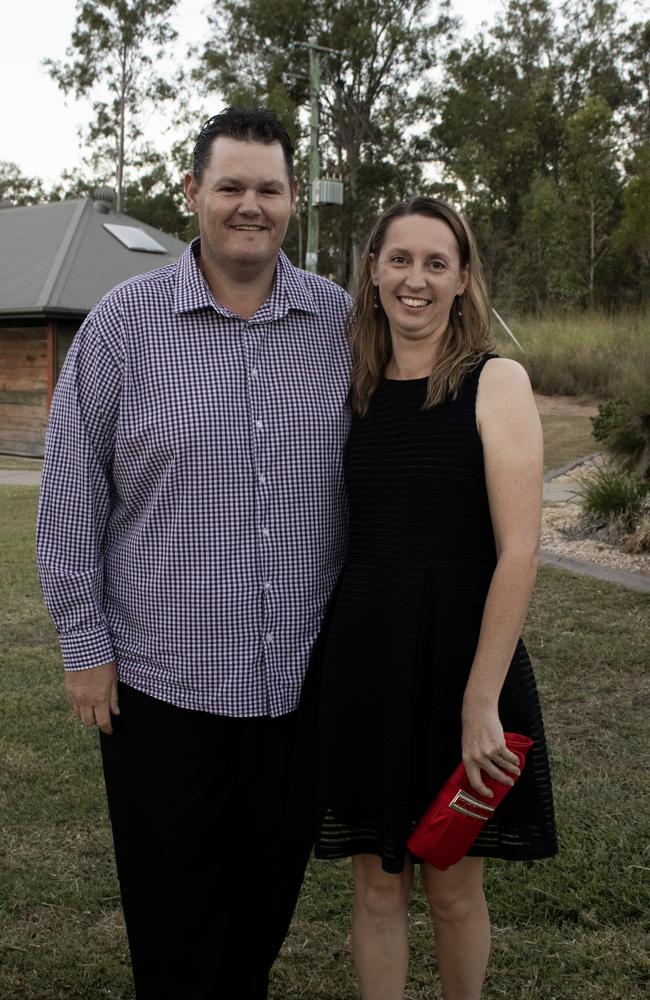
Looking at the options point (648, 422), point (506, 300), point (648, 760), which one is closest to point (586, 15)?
point (506, 300)

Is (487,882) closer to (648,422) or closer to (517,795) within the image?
(517,795)

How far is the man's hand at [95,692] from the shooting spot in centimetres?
218

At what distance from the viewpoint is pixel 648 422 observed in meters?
7.96

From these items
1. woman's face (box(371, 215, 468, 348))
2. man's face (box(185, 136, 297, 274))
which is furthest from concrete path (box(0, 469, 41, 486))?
woman's face (box(371, 215, 468, 348))

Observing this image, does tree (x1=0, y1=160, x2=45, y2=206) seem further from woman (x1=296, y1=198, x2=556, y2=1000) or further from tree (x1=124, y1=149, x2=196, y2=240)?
woman (x1=296, y1=198, x2=556, y2=1000)

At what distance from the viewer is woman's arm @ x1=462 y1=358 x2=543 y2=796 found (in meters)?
2.02

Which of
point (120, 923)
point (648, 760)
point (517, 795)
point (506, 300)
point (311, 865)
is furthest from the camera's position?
point (506, 300)

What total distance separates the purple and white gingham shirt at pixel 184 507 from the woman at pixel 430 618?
0.11 metres

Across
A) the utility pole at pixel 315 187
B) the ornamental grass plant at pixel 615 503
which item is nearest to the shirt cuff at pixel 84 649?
the ornamental grass plant at pixel 615 503

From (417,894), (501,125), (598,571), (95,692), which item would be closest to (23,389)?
(598,571)

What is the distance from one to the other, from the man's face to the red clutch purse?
1.16 metres

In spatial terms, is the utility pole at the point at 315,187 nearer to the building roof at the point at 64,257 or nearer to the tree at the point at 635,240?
the building roof at the point at 64,257

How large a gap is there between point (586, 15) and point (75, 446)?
129 ft

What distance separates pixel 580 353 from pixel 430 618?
1461 centimetres
